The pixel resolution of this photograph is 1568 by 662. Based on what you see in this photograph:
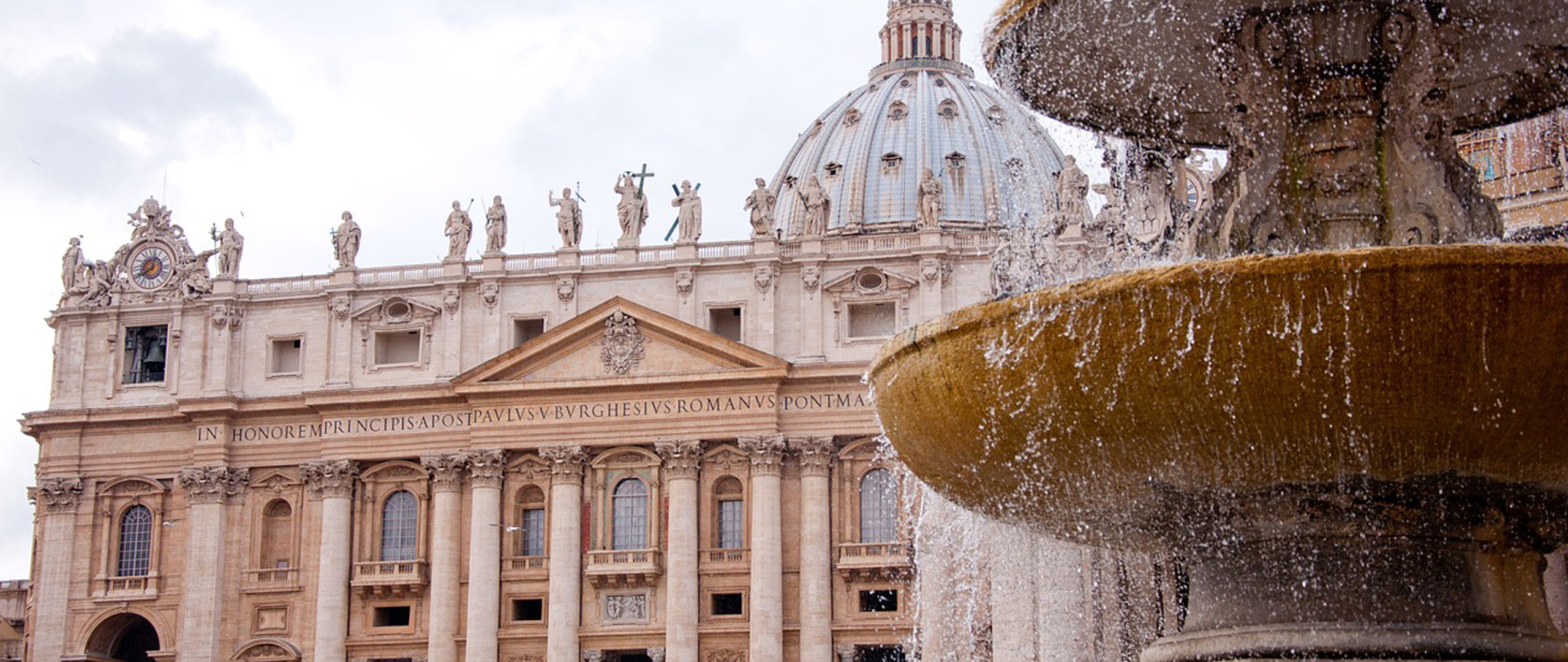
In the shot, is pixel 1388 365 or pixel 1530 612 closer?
pixel 1388 365

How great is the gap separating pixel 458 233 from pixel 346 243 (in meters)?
3.10

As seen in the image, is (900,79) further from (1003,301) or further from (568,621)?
(1003,301)

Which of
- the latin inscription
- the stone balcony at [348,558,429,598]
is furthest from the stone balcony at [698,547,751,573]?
the stone balcony at [348,558,429,598]

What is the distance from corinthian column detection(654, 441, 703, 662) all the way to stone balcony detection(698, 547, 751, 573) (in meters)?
0.41

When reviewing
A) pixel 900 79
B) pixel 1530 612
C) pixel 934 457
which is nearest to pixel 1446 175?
pixel 1530 612

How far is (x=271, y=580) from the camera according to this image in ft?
167

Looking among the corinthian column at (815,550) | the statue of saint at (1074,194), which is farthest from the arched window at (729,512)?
the statue of saint at (1074,194)

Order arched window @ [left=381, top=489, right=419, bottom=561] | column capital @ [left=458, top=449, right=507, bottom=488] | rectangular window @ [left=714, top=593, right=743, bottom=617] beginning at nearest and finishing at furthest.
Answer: rectangular window @ [left=714, top=593, right=743, bottom=617]
column capital @ [left=458, top=449, right=507, bottom=488]
arched window @ [left=381, top=489, right=419, bottom=561]

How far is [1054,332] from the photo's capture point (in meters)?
9.63

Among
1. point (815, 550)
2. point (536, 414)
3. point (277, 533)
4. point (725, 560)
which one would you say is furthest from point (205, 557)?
point (815, 550)

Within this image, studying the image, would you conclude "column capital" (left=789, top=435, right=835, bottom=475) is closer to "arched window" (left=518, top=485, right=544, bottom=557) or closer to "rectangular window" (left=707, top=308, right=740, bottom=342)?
"rectangular window" (left=707, top=308, right=740, bottom=342)

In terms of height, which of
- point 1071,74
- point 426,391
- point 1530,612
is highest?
point 426,391

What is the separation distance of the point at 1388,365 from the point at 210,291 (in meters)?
46.9

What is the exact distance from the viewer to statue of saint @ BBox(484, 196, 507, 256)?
2034 inches
